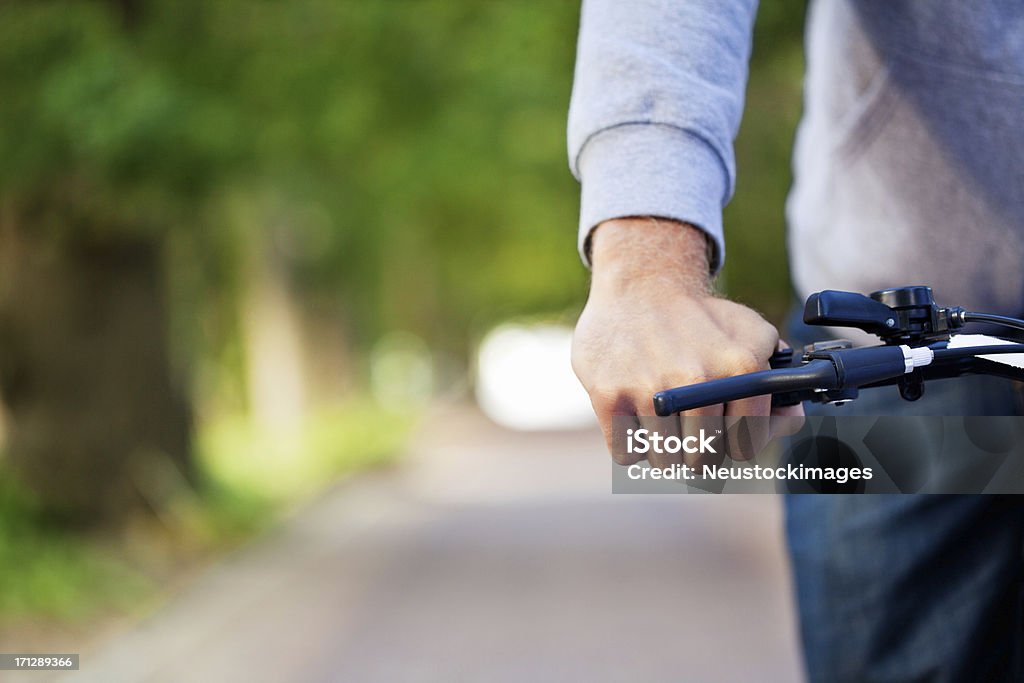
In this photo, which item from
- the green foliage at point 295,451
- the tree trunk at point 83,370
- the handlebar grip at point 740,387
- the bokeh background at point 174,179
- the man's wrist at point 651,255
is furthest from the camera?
the green foliage at point 295,451

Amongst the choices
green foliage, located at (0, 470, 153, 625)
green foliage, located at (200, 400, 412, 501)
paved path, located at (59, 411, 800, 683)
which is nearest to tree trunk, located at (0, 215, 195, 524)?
green foliage, located at (0, 470, 153, 625)

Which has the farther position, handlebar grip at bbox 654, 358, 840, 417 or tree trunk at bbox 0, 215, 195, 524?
tree trunk at bbox 0, 215, 195, 524

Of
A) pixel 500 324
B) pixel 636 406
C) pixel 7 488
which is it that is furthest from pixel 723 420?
pixel 500 324

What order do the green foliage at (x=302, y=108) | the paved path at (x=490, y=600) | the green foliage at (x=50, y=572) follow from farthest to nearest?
the green foliage at (x=50, y=572), the green foliage at (x=302, y=108), the paved path at (x=490, y=600)

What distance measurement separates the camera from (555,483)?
693 inches

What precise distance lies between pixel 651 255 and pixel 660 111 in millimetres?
162

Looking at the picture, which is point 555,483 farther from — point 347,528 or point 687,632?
point 687,632

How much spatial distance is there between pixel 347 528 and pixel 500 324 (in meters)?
27.3

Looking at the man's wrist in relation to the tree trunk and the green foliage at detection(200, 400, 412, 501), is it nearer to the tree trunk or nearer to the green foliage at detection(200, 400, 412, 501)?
the tree trunk

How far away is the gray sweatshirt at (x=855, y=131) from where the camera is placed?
1.21 meters

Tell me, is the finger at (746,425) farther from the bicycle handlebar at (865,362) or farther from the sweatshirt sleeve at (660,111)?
the sweatshirt sleeve at (660,111)

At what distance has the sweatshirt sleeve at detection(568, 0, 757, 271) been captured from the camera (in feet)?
3.89

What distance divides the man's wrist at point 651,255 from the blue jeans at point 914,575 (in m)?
0.44

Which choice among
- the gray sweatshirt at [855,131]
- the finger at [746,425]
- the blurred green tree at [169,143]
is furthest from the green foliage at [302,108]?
the finger at [746,425]
